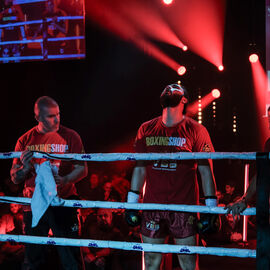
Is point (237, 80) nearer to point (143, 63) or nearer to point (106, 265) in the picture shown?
point (143, 63)

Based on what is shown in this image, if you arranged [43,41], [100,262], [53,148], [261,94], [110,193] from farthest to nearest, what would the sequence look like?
[261,94] < [43,41] < [110,193] < [100,262] < [53,148]

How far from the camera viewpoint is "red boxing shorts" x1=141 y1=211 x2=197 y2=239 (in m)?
2.28

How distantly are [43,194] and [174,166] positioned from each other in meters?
0.90

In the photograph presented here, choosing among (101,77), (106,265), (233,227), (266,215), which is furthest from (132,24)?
(266,215)

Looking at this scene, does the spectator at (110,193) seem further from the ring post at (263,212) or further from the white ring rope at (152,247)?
the ring post at (263,212)

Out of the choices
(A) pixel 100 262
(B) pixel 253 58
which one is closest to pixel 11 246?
(A) pixel 100 262

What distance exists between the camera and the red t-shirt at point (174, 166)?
2.35 metres

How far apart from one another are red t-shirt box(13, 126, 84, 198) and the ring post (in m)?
1.39

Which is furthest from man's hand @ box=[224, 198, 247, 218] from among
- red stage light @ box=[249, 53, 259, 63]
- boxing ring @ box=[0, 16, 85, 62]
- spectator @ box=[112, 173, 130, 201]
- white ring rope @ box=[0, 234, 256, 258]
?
red stage light @ box=[249, 53, 259, 63]

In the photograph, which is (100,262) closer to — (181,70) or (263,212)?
(263,212)

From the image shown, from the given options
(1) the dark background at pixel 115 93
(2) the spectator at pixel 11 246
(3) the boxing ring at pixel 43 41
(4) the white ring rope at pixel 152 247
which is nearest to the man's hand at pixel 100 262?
(2) the spectator at pixel 11 246

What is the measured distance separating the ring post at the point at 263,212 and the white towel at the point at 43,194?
120cm

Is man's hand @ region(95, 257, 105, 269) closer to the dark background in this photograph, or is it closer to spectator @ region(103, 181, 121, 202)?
spectator @ region(103, 181, 121, 202)

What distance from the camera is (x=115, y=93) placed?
6848mm
